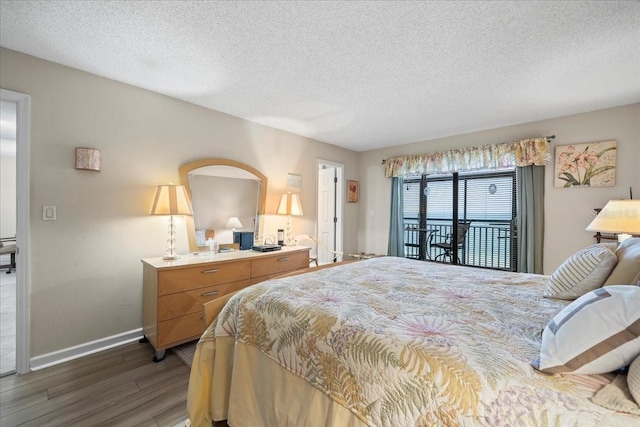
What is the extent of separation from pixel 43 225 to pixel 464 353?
299 centimetres

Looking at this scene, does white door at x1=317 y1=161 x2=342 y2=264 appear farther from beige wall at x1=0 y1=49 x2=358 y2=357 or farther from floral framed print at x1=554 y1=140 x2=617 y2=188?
floral framed print at x1=554 y1=140 x2=617 y2=188

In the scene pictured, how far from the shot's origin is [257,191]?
12.2ft

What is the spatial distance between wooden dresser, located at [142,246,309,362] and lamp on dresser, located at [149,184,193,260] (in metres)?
0.17

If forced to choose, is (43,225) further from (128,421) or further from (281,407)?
(281,407)

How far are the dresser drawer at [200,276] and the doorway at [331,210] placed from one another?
2325 mm

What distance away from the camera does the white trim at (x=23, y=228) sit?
213cm

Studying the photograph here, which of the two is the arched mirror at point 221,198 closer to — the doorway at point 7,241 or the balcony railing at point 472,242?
the doorway at point 7,241

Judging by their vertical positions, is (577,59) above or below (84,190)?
above

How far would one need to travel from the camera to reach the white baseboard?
2.20 meters

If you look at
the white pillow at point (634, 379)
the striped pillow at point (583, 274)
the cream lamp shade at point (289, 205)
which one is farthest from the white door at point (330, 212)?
the white pillow at point (634, 379)

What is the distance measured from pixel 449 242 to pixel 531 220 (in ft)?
4.19

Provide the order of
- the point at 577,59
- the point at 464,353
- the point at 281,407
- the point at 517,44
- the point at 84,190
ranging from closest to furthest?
the point at 464,353 → the point at 281,407 → the point at 517,44 → the point at 577,59 → the point at 84,190

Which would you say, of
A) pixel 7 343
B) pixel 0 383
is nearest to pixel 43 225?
pixel 0 383

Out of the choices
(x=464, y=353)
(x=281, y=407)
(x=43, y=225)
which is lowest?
(x=281, y=407)
